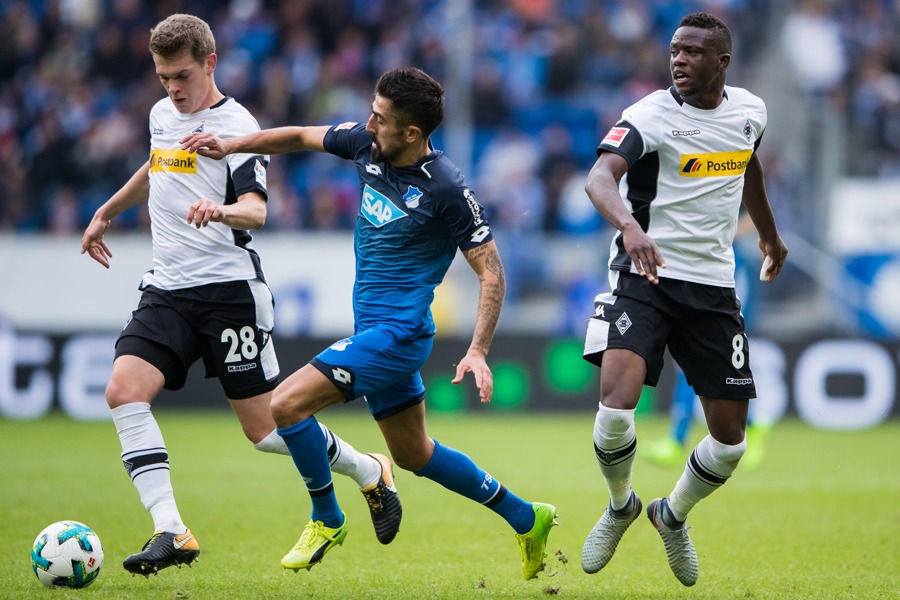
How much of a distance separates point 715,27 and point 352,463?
281 cm

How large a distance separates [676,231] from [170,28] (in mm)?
2700

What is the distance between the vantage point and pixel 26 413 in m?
15.0

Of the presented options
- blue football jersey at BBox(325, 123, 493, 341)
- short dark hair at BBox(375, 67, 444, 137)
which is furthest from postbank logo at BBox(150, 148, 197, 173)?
short dark hair at BBox(375, 67, 444, 137)

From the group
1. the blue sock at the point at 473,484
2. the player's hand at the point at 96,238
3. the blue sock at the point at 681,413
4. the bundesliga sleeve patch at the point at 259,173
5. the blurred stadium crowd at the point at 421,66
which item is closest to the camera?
→ the blue sock at the point at 473,484

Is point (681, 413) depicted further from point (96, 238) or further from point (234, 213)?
point (234, 213)

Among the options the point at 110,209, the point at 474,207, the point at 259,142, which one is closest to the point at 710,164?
the point at 474,207

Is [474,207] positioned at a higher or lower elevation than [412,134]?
lower

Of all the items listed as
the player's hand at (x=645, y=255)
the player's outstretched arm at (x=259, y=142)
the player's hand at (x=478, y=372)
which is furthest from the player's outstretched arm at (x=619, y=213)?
the player's outstretched arm at (x=259, y=142)

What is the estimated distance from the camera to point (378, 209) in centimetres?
588

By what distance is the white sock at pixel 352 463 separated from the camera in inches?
248

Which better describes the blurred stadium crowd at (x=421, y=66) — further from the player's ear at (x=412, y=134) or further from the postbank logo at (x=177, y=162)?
the player's ear at (x=412, y=134)

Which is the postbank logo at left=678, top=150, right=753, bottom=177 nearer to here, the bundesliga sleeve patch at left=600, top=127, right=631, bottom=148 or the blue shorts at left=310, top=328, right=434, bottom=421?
the bundesliga sleeve patch at left=600, top=127, right=631, bottom=148

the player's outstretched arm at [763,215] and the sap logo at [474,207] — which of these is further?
the player's outstretched arm at [763,215]

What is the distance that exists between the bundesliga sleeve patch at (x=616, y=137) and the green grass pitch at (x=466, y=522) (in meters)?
2.10
